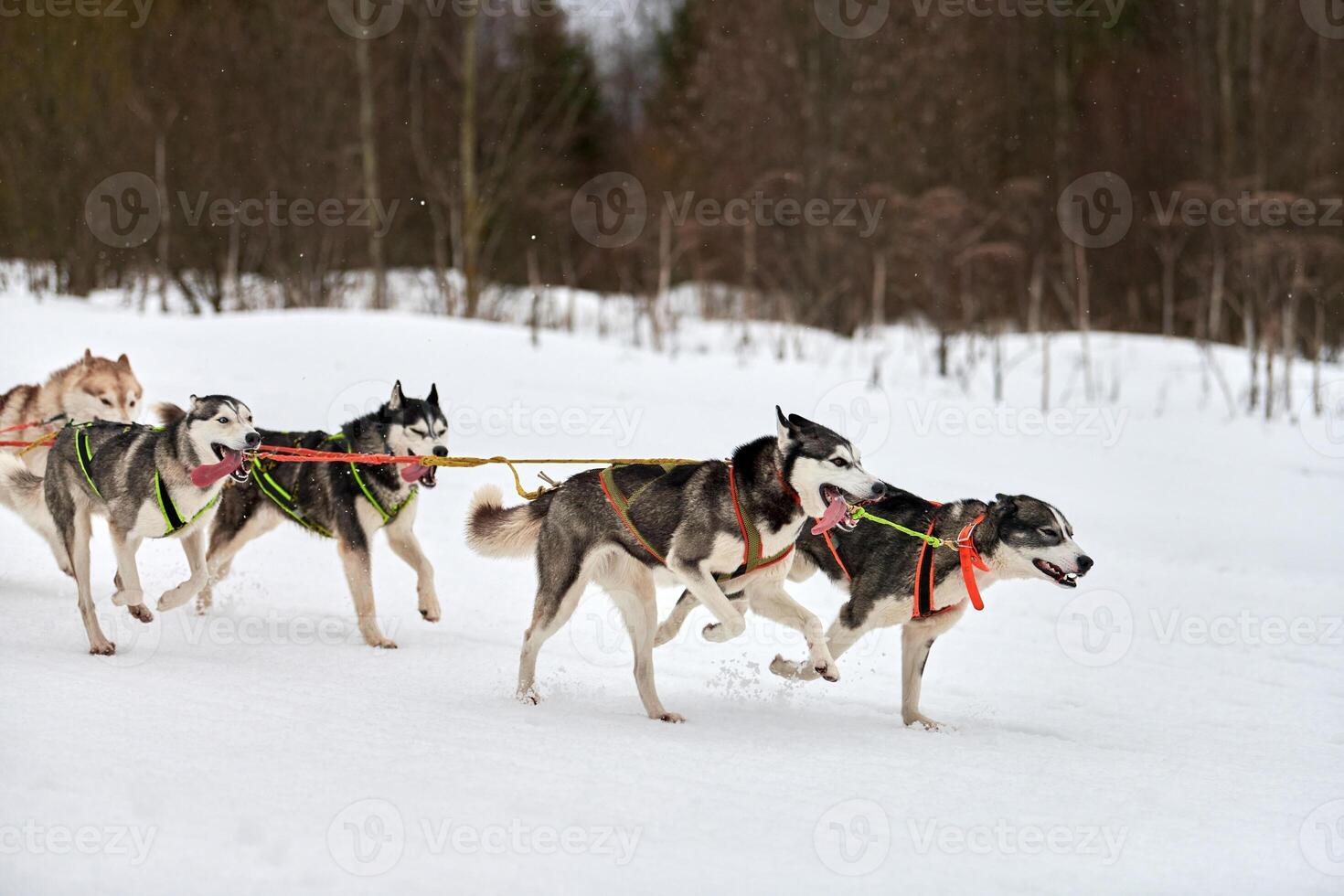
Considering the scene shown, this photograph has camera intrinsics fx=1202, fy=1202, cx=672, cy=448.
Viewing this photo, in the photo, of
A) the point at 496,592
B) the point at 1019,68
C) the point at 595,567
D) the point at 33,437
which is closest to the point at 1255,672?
the point at 595,567

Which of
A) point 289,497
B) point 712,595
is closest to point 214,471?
point 289,497

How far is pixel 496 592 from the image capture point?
7035 millimetres

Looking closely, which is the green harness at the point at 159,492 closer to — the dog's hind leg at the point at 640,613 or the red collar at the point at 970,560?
the dog's hind leg at the point at 640,613

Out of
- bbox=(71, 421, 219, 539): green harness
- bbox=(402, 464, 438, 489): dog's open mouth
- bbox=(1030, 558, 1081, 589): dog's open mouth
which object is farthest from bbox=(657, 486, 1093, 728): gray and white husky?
bbox=(71, 421, 219, 539): green harness

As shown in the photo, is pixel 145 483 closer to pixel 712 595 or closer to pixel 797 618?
pixel 712 595

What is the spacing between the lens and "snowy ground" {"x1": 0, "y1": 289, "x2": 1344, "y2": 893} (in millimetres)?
3105

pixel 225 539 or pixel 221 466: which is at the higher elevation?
pixel 221 466

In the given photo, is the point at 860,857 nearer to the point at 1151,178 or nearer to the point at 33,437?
the point at 33,437

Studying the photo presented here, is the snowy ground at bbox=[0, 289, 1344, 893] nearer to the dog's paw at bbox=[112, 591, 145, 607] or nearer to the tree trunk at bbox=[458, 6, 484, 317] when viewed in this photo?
the dog's paw at bbox=[112, 591, 145, 607]

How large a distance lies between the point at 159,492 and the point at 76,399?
6.27 ft

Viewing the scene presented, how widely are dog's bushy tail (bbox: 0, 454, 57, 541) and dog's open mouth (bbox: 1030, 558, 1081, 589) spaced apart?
4.63 m

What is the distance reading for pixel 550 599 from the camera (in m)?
4.67

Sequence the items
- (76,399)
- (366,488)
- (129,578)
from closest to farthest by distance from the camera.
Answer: (129,578)
(366,488)
(76,399)

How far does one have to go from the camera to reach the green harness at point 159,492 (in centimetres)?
497
